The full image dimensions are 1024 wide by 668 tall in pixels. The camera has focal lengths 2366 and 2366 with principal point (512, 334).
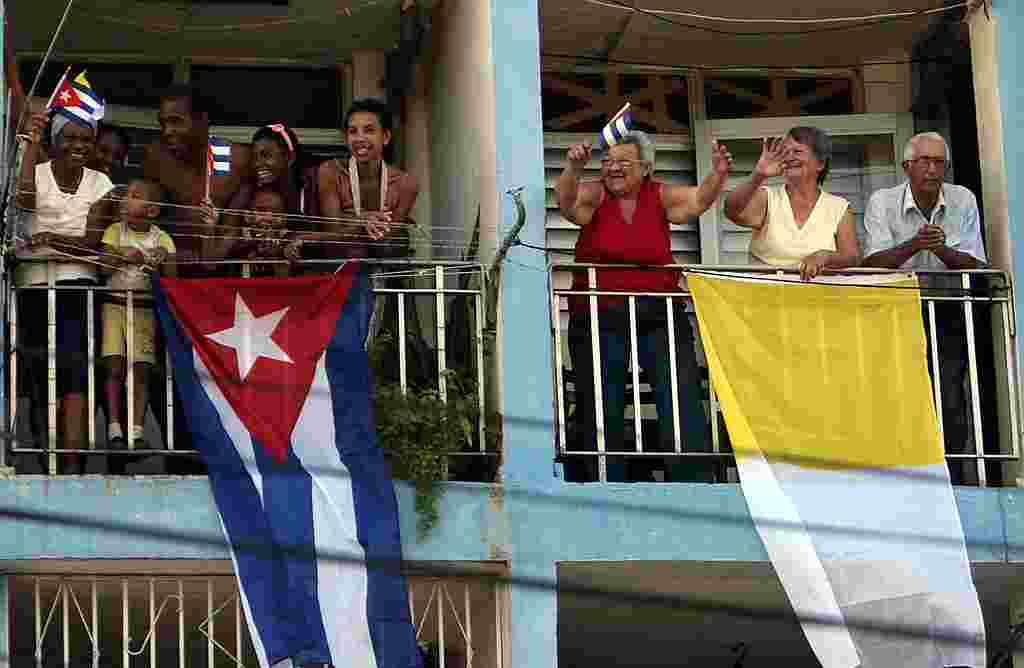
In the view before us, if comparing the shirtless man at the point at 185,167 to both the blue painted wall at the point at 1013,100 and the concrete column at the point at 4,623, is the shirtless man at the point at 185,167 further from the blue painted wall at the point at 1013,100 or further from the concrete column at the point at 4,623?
the blue painted wall at the point at 1013,100

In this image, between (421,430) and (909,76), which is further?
(909,76)

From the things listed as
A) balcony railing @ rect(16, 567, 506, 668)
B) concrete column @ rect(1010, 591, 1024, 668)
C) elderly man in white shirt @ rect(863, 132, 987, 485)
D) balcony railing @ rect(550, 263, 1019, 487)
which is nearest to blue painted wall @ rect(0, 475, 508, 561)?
balcony railing @ rect(16, 567, 506, 668)

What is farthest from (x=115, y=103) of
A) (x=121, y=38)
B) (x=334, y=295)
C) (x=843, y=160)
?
(x=843, y=160)

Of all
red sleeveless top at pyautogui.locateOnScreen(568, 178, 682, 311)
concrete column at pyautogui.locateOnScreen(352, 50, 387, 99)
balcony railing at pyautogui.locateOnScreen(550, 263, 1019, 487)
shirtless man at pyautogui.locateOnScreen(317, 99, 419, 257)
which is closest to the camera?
balcony railing at pyautogui.locateOnScreen(550, 263, 1019, 487)

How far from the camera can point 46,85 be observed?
1399cm

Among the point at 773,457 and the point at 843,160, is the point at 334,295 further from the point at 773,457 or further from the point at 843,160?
the point at 843,160

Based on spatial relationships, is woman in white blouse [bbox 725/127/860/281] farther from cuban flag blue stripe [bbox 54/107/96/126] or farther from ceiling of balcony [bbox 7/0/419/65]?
cuban flag blue stripe [bbox 54/107/96/126]

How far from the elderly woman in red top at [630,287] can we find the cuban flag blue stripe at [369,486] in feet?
3.75

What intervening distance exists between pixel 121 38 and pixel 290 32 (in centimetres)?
99

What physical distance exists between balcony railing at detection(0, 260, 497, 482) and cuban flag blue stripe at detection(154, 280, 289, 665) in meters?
0.13

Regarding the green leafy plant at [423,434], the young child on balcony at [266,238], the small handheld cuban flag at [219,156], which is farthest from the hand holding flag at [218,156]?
the green leafy plant at [423,434]

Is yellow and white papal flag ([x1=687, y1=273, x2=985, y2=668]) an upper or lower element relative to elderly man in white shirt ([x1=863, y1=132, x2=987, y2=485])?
lower

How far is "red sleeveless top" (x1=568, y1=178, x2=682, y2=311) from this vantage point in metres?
11.8

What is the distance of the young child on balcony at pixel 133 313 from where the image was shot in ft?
37.3
